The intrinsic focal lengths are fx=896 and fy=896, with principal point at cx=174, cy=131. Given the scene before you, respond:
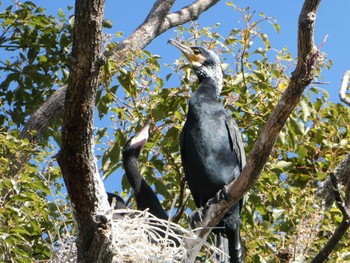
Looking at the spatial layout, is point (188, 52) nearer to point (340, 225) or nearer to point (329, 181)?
point (329, 181)

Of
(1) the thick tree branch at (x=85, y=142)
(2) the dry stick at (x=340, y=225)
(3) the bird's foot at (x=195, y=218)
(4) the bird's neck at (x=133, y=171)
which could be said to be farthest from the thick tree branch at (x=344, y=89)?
(4) the bird's neck at (x=133, y=171)

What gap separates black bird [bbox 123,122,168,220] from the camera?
15.4ft

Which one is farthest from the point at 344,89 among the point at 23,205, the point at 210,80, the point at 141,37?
the point at 141,37

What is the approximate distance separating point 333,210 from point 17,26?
275 cm

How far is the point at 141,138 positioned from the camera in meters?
4.97

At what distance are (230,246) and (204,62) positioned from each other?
1.24m

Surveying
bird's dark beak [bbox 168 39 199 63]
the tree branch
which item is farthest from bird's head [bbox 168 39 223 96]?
the tree branch

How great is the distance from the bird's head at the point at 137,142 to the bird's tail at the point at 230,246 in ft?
2.29

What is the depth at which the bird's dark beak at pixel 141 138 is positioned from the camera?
4910 millimetres

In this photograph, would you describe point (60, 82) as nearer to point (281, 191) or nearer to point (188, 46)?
point (188, 46)

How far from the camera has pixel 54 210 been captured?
5004mm

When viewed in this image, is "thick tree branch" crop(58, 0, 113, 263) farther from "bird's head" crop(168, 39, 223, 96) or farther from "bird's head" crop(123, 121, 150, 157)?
"bird's head" crop(168, 39, 223, 96)

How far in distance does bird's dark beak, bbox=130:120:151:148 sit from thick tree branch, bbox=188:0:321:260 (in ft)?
3.44

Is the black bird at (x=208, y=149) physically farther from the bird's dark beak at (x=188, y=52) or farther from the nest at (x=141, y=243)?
the nest at (x=141, y=243)
